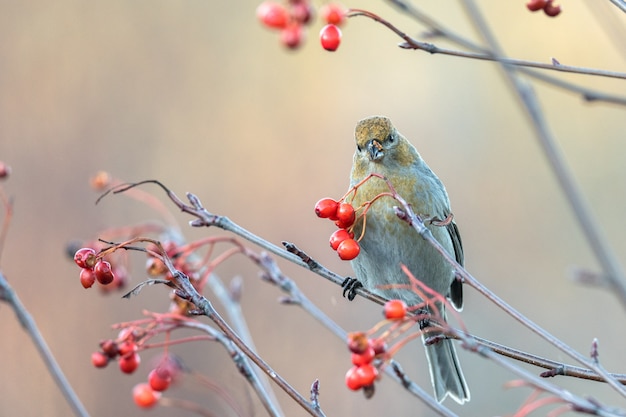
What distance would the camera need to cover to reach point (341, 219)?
3.12m

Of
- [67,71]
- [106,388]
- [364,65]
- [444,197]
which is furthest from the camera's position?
[364,65]

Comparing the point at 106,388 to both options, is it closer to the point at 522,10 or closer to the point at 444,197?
the point at 444,197

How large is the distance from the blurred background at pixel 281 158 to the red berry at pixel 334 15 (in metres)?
4.33

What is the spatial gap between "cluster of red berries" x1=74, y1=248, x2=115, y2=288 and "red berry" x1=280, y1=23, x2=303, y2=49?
954mm

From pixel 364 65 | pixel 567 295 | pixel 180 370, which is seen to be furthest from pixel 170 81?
pixel 180 370

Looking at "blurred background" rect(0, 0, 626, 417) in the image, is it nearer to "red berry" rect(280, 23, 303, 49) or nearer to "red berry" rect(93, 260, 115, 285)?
"red berry" rect(93, 260, 115, 285)

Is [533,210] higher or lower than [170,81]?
higher

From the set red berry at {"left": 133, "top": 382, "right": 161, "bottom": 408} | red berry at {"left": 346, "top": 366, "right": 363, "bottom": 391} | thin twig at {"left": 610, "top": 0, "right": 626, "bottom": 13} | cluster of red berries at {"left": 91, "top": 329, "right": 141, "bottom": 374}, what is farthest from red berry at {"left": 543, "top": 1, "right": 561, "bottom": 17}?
red berry at {"left": 133, "top": 382, "right": 161, "bottom": 408}

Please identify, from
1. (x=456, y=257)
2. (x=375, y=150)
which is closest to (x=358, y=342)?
(x=375, y=150)

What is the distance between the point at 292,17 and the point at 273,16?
0.21ft

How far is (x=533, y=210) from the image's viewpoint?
8758 millimetres

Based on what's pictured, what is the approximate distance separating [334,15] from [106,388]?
5197 millimetres

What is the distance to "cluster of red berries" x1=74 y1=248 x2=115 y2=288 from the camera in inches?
104

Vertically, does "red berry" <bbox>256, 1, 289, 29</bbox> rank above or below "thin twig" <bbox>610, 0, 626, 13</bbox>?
below
